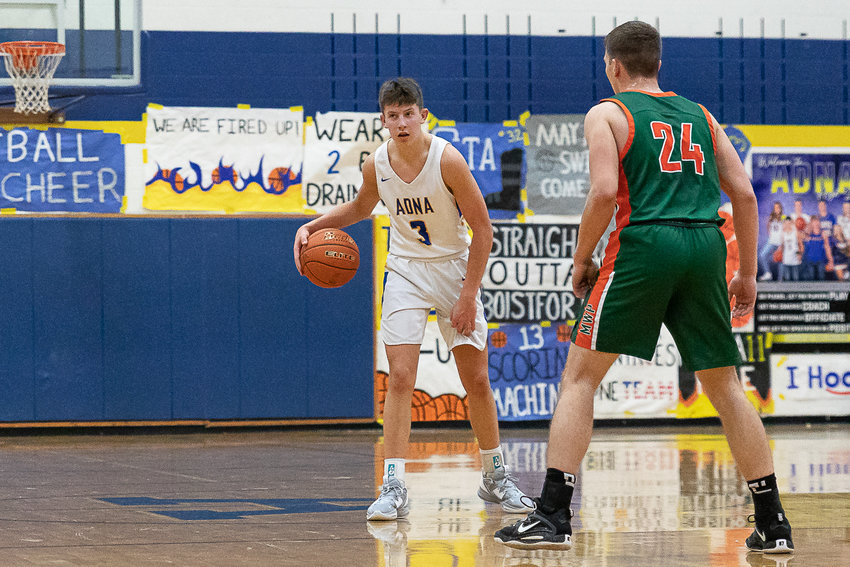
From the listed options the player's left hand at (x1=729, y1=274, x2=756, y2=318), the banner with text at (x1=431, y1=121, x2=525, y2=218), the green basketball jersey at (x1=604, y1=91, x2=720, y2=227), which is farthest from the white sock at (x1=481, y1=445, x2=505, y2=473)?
the banner with text at (x1=431, y1=121, x2=525, y2=218)

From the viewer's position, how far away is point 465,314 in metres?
4.96

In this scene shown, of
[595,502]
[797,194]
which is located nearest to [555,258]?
[797,194]

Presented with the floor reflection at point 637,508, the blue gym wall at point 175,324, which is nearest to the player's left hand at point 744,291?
the floor reflection at point 637,508

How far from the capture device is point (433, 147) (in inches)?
197

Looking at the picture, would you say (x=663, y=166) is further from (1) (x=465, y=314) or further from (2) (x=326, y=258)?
(2) (x=326, y=258)

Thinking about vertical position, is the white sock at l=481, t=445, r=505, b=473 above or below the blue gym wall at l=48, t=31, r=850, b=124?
below

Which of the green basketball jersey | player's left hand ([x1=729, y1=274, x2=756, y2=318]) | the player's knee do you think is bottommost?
the player's knee

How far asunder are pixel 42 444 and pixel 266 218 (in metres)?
2.68

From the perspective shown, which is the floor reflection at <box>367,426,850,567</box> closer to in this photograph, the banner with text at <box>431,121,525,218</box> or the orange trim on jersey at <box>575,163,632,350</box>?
the orange trim on jersey at <box>575,163,632,350</box>

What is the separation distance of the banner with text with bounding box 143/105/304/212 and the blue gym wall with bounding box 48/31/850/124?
16 cm

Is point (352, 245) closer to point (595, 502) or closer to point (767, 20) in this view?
point (595, 502)

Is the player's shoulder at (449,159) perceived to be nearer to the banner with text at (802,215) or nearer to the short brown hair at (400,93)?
the short brown hair at (400,93)

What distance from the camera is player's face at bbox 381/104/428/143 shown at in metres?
4.84

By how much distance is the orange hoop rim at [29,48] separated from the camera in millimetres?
9117
